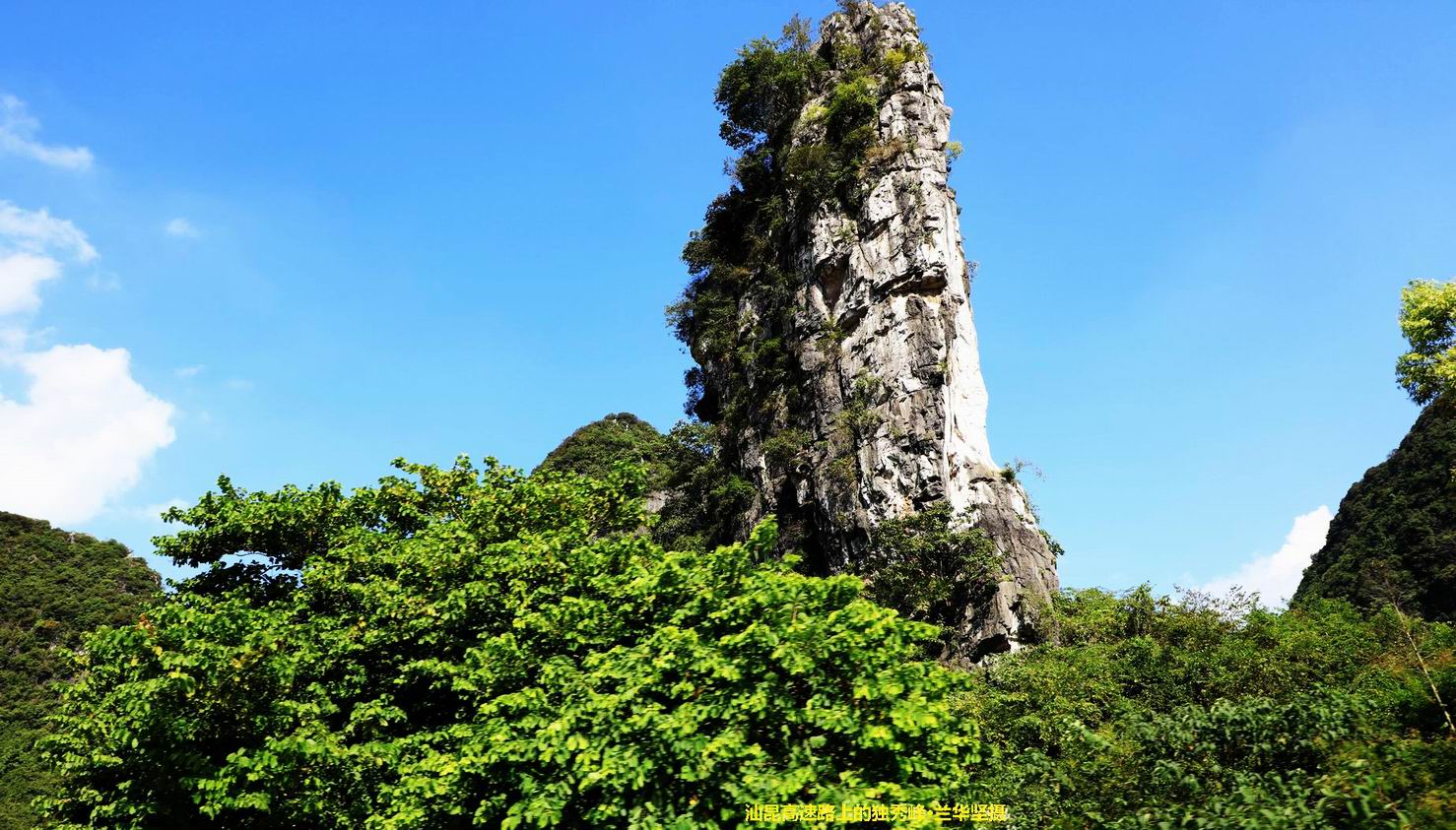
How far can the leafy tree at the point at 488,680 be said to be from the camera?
8.25 meters

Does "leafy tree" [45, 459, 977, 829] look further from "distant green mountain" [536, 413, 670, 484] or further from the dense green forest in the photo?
"distant green mountain" [536, 413, 670, 484]

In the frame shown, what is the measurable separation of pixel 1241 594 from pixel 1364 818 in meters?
26.0

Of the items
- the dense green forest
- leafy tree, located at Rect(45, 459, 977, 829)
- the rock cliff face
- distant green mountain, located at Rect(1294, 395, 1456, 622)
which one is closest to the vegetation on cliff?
distant green mountain, located at Rect(1294, 395, 1456, 622)

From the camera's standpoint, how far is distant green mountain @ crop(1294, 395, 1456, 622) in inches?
1774

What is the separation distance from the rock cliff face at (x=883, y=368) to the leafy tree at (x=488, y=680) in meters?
20.2

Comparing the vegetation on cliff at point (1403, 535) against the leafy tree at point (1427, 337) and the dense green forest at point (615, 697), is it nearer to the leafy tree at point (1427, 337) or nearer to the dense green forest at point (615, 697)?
the leafy tree at point (1427, 337)

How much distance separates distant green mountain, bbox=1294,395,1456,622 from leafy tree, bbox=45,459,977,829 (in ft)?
140

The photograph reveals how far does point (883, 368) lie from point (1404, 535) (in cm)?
3579

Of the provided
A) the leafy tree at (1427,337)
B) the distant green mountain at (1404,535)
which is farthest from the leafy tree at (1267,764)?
the distant green mountain at (1404,535)

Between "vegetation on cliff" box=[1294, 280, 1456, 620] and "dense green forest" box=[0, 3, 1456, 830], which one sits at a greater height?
"vegetation on cliff" box=[1294, 280, 1456, 620]
